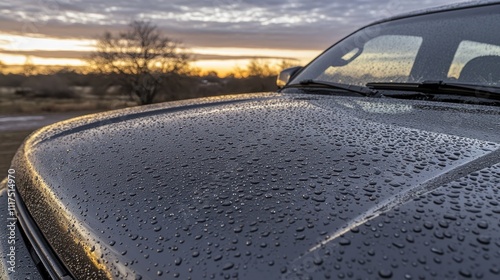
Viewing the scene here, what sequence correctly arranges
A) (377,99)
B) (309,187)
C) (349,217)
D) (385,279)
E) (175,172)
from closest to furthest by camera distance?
(385,279) → (349,217) → (309,187) → (175,172) → (377,99)

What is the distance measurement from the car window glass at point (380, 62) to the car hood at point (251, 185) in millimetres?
508

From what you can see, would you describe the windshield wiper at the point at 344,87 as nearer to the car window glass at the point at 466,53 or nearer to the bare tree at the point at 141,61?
the car window glass at the point at 466,53

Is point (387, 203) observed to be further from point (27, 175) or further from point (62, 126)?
point (62, 126)

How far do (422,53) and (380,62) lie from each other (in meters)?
0.23

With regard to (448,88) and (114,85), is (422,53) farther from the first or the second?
(114,85)

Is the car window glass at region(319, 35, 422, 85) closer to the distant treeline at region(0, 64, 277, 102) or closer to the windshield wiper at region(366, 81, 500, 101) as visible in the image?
the windshield wiper at region(366, 81, 500, 101)

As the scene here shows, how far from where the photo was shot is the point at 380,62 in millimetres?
2088

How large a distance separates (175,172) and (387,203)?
532 mm

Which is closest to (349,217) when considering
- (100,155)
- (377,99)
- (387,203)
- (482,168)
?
(387,203)

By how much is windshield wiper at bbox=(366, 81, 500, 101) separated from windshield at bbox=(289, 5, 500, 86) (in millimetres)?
34

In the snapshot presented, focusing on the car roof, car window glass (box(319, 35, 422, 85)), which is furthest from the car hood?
the car roof

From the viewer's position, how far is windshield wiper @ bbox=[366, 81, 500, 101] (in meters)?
1.51

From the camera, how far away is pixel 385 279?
0.58 meters

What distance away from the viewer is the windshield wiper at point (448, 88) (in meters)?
1.51
